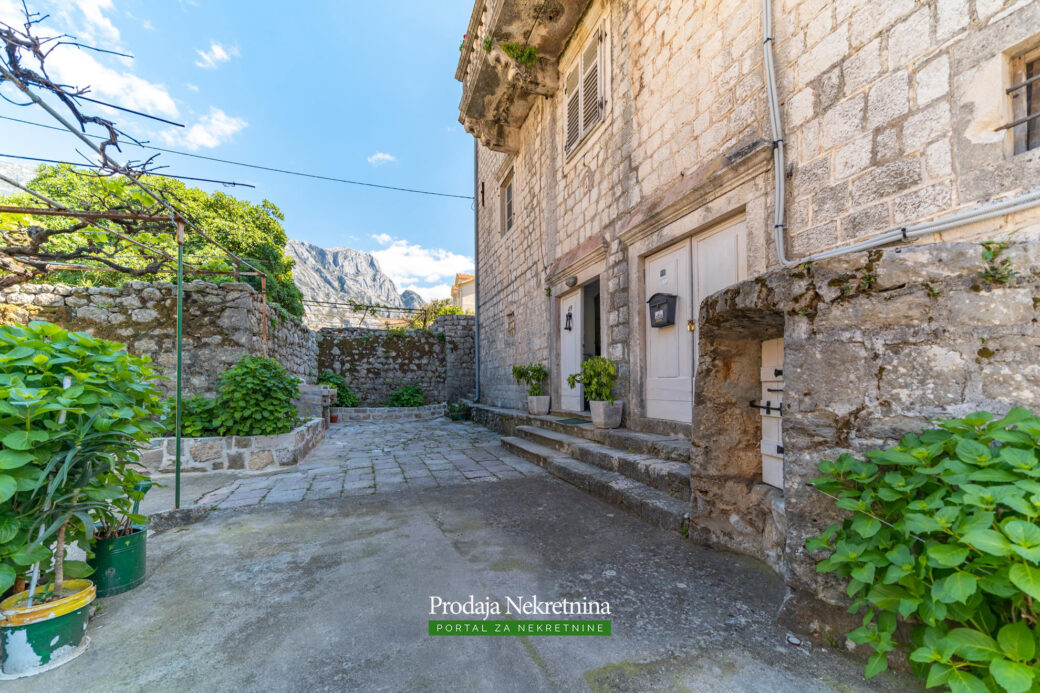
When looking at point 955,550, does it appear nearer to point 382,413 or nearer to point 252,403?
point 252,403

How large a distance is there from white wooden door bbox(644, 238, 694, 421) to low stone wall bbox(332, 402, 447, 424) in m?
7.31

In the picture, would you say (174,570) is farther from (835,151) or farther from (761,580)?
(835,151)

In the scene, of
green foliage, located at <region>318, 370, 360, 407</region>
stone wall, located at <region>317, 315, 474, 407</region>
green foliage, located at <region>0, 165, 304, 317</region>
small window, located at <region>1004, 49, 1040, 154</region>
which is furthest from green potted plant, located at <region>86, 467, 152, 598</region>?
green foliage, located at <region>0, 165, 304, 317</region>

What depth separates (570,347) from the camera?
248 inches

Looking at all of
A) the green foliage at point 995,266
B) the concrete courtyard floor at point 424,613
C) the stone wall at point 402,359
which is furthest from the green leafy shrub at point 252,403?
the stone wall at point 402,359

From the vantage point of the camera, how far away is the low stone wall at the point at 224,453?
4.35 m

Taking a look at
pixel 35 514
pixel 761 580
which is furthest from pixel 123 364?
pixel 761 580

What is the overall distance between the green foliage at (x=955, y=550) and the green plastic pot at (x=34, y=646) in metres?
2.69

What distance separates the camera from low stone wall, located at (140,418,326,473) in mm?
4352

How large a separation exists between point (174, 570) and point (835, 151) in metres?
4.56

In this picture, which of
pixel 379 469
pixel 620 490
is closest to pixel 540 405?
pixel 379 469

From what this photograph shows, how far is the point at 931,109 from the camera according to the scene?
2.11 m

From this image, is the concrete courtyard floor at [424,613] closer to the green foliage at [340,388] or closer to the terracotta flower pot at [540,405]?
the terracotta flower pot at [540,405]

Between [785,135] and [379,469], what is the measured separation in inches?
189
